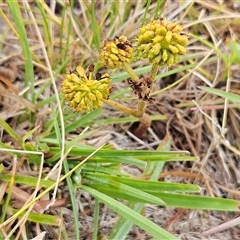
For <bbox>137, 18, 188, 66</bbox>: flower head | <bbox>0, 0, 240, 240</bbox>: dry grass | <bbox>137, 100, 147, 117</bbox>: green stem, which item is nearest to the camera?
<bbox>137, 18, 188, 66</bbox>: flower head

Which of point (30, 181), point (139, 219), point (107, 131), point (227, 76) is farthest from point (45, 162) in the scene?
point (227, 76)

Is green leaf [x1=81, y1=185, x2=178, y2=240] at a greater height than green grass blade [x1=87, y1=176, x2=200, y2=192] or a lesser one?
lesser

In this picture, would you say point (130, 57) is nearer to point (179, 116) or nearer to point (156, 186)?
point (156, 186)

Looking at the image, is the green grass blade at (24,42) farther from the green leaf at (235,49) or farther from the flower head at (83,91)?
the green leaf at (235,49)

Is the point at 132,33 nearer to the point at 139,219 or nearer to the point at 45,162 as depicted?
the point at 45,162

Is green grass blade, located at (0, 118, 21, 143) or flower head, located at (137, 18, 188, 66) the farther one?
green grass blade, located at (0, 118, 21, 143)

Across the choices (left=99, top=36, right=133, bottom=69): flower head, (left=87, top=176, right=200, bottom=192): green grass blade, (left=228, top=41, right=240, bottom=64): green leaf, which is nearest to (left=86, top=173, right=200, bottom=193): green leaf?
(left=87, top=176, right=200, bottom=192): green grass blade

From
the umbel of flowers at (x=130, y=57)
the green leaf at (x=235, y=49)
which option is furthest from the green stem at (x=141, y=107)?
the green leaf at (x=235, y=49)

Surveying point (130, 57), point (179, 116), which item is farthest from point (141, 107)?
point (179, 116)

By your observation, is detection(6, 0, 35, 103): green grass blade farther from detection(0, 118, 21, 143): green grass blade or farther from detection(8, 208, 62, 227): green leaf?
detection(8, 208, 62, 227): green leaf
